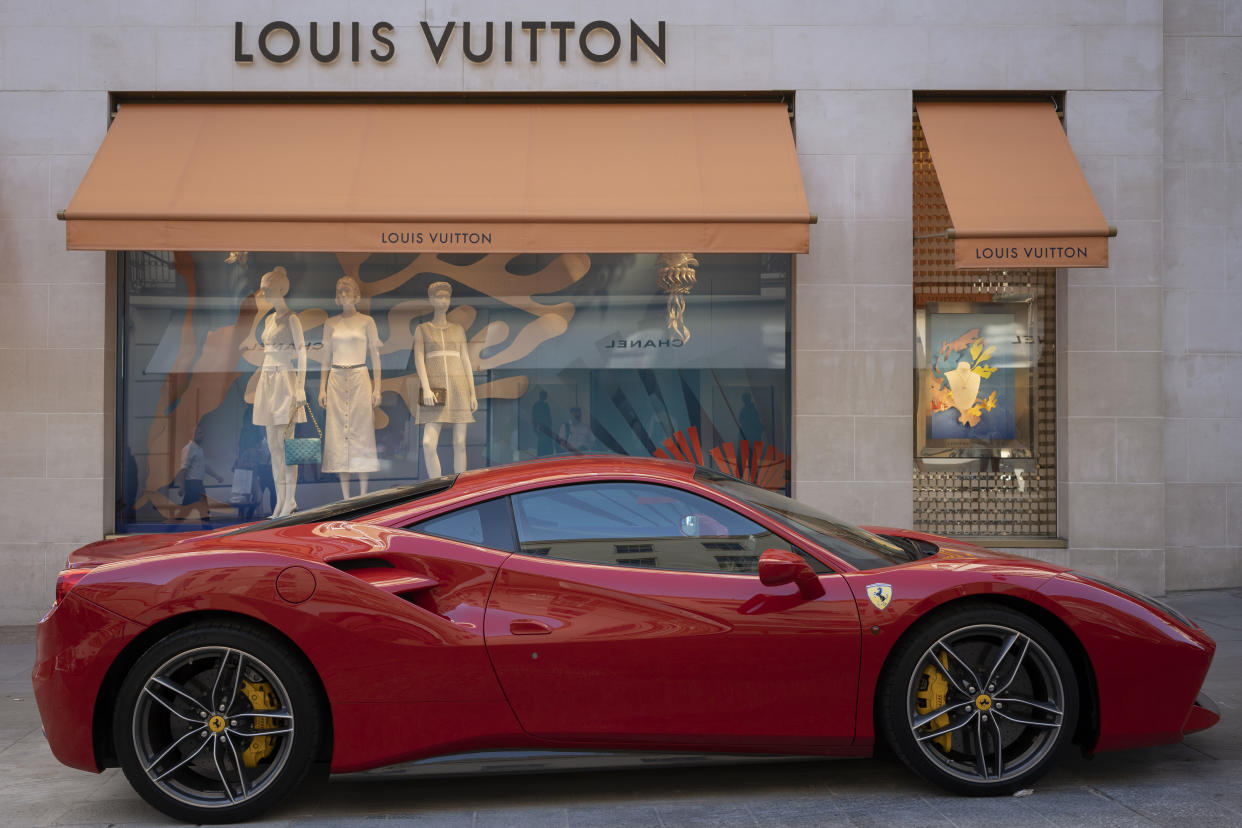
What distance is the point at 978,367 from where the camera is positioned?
891cm

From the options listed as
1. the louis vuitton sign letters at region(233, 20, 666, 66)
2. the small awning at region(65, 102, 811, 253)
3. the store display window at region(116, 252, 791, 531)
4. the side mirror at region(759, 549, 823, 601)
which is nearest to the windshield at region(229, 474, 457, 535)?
the side mirror at region(759, 549, 823, 601)

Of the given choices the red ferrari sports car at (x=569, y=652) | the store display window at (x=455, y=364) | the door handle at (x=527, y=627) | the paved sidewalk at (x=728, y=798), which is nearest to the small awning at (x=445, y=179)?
the store display window at (x=455, y=364)

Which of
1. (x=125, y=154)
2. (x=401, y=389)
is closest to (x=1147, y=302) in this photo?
(x=401, y=389)

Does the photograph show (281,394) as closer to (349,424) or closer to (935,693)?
(349,424)

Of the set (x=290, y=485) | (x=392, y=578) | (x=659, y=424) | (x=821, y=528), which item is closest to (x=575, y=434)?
(x=659, y=424)

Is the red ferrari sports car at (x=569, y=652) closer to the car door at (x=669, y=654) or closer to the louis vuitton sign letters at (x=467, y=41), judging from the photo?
the car door at (x=669, y=654)

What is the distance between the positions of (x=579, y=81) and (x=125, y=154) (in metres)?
3.70

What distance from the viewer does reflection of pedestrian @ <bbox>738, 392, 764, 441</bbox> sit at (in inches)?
352

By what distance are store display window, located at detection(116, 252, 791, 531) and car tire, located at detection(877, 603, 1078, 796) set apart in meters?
5.05

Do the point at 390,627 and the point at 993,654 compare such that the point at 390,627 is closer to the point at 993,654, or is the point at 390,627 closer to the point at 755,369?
the point at 993,654

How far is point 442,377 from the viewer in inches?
356

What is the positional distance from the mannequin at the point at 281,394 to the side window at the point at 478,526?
5538 millimetres

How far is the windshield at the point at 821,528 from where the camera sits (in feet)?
13.1

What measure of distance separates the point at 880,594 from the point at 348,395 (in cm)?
629
